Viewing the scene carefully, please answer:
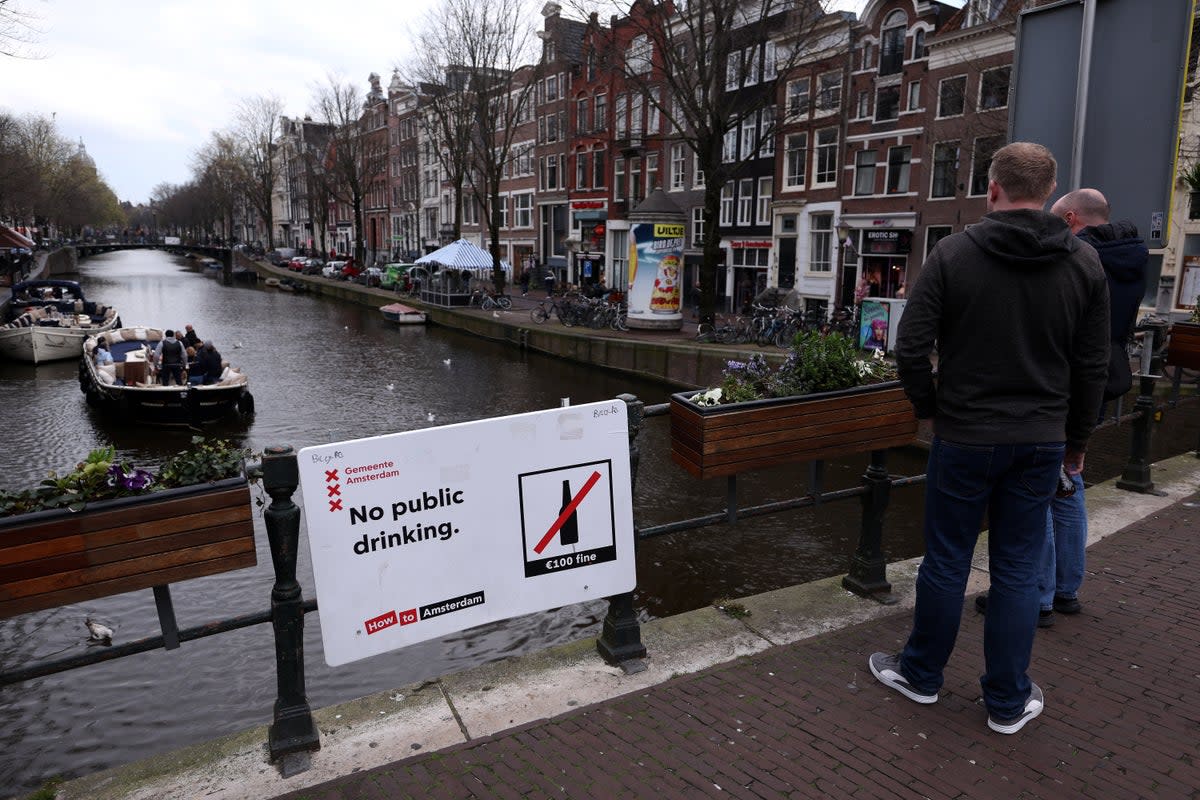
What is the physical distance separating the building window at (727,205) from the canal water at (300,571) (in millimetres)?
12150

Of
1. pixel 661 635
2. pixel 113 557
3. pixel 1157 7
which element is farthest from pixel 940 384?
pixel 113 557

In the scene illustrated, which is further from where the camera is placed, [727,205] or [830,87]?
[727,205]

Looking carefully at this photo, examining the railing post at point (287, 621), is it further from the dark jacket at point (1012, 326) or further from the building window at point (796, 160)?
the building window at point (796, 160)

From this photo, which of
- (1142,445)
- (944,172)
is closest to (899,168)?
(944,172)

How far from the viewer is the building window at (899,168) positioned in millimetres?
24328

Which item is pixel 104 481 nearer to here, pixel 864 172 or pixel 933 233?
pixel 933 233

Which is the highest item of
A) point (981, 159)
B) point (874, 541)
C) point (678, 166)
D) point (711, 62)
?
point (711, 62)

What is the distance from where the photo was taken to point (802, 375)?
13.1 feet

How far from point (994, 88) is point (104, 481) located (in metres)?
21.7

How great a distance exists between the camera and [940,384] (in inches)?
108

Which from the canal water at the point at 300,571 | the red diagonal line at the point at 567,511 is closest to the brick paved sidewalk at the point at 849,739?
the red diagonal line at the point at 567,511

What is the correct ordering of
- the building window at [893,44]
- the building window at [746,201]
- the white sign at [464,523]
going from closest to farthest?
the white sign at [464,523] < the building window at [893,44] < the building window at [746,201]

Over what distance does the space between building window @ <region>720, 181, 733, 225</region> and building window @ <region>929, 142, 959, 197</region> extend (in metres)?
8.08

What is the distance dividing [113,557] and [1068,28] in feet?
15.5
